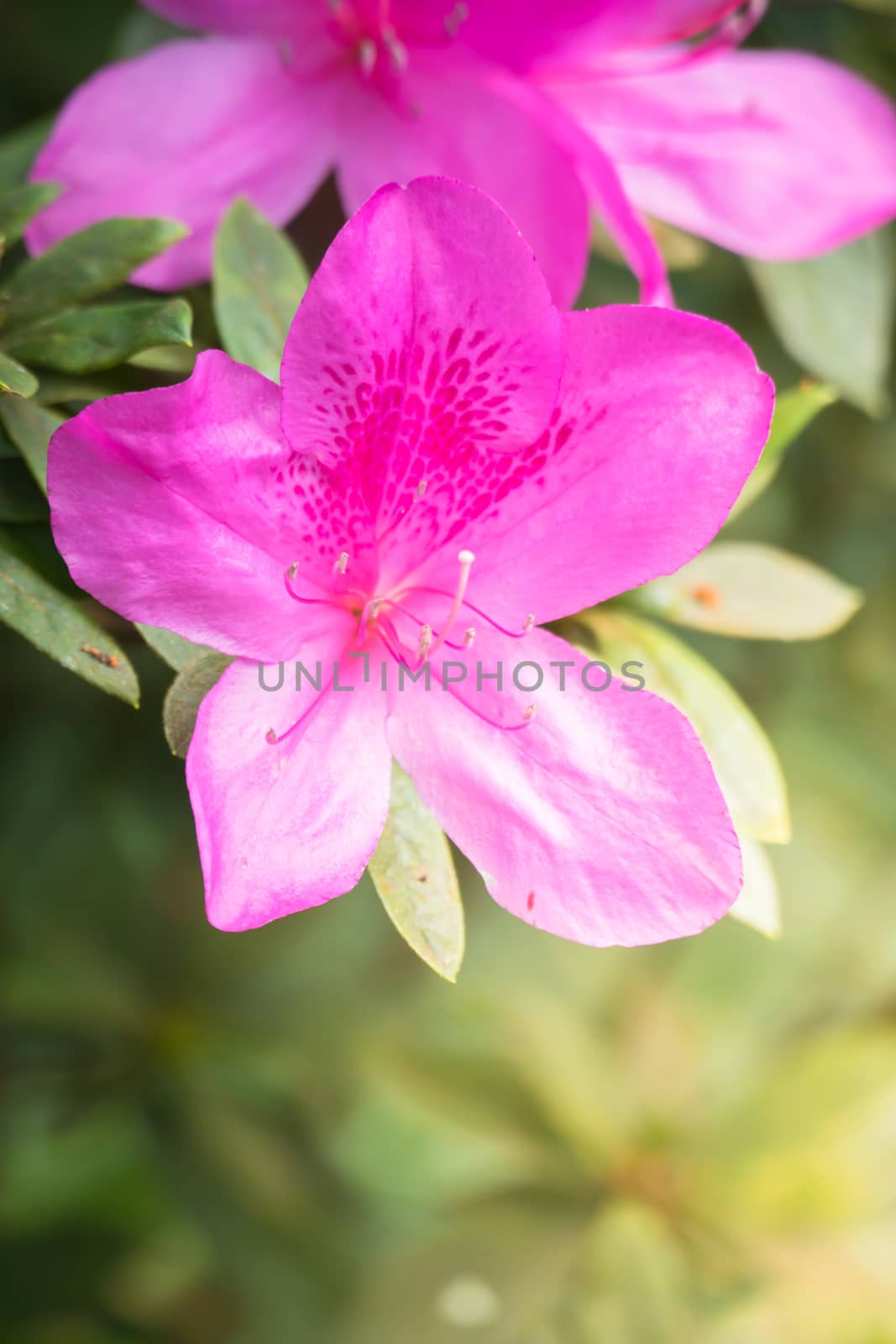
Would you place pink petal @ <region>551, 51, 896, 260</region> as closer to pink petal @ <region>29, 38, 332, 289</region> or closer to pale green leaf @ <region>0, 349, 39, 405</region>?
pink petal @ <region>29, 38, 332, 289</region>

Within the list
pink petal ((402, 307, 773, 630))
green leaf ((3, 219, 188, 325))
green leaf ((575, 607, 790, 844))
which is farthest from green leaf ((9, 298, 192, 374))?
green leaf ((575, 607, 790, 844))

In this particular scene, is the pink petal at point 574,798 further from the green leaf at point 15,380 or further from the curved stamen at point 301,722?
the green leaf at point 15,380

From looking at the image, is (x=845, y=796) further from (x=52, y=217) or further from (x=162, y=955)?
(x=52, y=217)

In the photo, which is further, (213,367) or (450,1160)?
(450,1160)

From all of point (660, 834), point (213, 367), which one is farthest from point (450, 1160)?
point (213, 367)

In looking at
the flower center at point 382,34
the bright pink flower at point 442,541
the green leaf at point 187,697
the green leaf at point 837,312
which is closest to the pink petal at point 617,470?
the bright pink flower at point 442,541

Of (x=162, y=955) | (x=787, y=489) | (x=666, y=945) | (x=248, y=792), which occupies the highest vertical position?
(x=248, y=792)

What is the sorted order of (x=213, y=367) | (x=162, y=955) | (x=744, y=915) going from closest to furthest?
(x=213, y=367)
(x=744, y=915)
(x=162, y=955)
